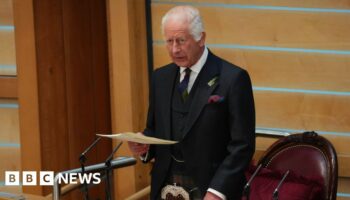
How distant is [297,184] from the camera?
11.5 feet

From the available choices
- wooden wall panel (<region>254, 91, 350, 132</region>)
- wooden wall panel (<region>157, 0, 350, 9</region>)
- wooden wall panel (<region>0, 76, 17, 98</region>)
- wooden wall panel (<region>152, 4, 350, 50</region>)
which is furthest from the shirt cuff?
wooden wall panel (<region>0, 76, 17, 98</region>)

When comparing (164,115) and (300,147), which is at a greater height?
(164,115)

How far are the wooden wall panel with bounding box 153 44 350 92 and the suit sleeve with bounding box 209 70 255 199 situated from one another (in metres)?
1.46

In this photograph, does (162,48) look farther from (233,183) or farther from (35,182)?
(233,183)

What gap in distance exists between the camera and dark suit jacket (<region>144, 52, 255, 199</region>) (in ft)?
8.82

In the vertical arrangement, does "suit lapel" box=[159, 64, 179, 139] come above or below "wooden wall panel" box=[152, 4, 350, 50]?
below

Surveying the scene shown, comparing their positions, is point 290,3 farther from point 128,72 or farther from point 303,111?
point 128,72

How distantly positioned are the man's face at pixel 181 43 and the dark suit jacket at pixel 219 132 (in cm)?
10

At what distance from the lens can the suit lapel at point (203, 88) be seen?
2.77 m

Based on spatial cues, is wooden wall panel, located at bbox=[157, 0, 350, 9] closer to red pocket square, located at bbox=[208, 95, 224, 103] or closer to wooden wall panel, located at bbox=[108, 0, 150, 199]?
wooden wall panel, located at bbox=[108, 0, 150, 199]

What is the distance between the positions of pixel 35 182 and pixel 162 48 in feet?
4.36

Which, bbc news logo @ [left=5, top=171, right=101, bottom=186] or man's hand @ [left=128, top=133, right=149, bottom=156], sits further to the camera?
bbc news logo @ [left=5, top=171, right=101, bottom=186]

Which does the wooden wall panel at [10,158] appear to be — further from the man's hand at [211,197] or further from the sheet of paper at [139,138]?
the man's hand at [211,197]

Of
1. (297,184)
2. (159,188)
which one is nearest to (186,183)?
(159,188)
